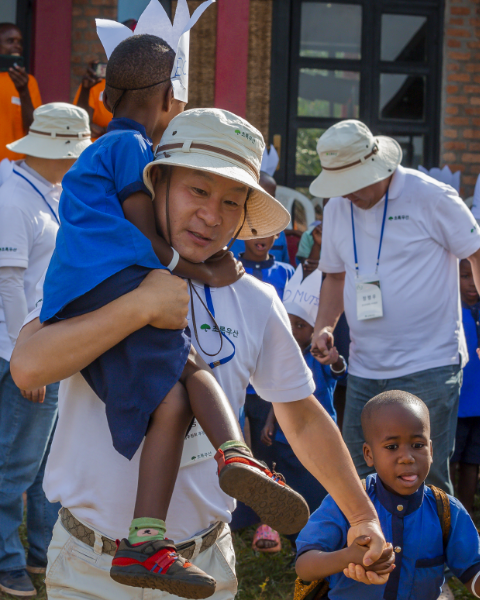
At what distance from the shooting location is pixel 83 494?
1.79 metres

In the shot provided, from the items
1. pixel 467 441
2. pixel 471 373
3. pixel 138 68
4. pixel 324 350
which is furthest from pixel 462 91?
pixel 138 68

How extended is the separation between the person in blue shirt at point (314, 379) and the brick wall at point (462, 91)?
392 centimetres

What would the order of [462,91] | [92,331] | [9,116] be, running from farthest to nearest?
[462,91] < [9,116] < [92,331]

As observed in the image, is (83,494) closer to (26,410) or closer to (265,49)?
(26,410)

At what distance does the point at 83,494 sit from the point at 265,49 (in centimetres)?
653

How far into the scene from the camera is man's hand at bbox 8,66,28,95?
235 inches

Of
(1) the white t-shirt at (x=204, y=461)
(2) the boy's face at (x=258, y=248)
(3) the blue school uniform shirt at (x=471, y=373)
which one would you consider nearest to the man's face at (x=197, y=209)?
(1) the white t-shirt at (x=204, y=461)

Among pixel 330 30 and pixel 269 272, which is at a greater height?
pixel 330 30

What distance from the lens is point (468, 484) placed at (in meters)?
4.83

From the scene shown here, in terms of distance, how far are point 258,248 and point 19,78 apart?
2.61 meters

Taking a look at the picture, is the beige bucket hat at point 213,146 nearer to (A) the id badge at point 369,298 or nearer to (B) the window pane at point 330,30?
(A) the id badge at point 369,298

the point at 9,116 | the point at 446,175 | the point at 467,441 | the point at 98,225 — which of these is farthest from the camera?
the point at 446,175

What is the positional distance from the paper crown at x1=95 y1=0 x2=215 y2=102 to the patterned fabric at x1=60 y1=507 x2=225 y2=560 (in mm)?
1184

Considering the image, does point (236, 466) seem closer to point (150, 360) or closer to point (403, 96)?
point (150, 360)
